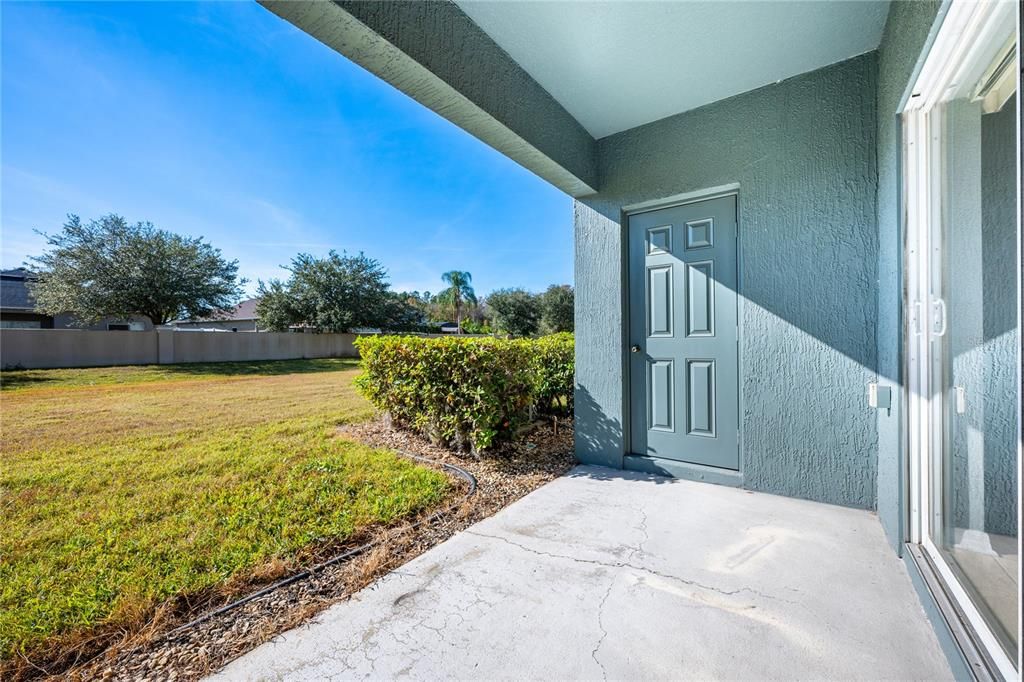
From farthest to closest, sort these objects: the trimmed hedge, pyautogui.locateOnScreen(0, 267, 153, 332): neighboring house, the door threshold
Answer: pyautogui.locateOnScreen(0, 267, 153, 332): neighboring house
the trimmed hedge
the door threshold

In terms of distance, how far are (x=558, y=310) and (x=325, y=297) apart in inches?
444

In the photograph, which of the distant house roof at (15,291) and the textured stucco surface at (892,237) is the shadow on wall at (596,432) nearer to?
the textured stucco surface at (892,237)

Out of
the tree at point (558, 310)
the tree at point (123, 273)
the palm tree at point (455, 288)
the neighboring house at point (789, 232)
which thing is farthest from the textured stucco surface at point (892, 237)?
the palm tree at point (455, 288)

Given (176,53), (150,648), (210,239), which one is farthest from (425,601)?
(210,239)

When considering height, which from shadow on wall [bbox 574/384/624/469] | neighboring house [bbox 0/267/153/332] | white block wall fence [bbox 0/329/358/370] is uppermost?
neighboring house [bbox 0/267/153/332]

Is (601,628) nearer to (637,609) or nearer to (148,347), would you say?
(637,609)

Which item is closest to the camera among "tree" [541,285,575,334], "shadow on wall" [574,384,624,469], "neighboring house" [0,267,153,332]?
"shadow on wall" [574,384,624,469]

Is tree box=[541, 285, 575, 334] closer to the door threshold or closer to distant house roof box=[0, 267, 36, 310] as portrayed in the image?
the door threshold

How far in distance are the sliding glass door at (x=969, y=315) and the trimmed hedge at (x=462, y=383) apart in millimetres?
2591

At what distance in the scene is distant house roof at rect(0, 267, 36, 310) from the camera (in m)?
14.7

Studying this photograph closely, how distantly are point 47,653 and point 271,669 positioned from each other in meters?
0.86

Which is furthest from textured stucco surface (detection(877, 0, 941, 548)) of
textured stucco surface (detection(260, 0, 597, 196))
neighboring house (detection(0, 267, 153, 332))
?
neighboring house (detection(0, 267, 153, 332))

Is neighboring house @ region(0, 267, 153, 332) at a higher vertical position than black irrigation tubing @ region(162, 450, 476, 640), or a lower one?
higher

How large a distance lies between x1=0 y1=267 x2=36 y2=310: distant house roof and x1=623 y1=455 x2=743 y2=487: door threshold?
71.4 feet
